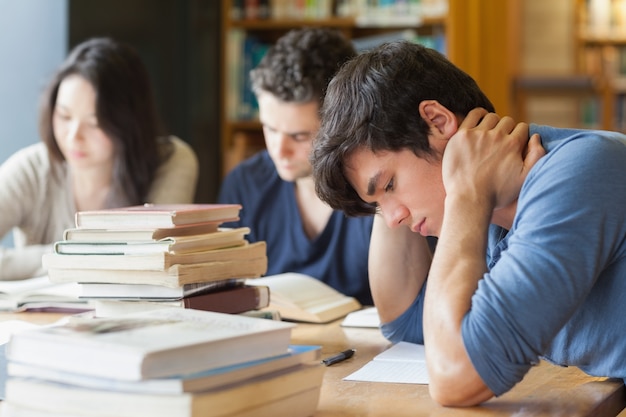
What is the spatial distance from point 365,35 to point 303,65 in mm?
2153

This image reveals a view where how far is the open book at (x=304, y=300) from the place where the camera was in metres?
1.73

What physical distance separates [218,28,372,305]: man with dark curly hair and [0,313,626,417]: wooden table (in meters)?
0.79

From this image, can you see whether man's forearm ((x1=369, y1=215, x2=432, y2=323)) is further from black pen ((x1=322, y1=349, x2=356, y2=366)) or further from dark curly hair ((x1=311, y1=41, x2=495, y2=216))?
dark curly hair ((x1=311, y1=41, x2=495, y2=216))

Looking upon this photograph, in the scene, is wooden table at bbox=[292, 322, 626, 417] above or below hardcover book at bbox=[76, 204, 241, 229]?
below

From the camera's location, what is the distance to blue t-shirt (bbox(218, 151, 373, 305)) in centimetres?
220

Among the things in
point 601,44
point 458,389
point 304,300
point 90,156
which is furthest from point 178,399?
point 601,44

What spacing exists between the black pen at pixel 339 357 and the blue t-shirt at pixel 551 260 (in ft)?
1.03

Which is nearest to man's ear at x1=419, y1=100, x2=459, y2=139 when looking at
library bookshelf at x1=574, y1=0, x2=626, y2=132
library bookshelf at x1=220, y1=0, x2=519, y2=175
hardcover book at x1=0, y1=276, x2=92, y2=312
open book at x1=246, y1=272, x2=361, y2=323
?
open book at x1=246, y1=272, x2=361, y2=323

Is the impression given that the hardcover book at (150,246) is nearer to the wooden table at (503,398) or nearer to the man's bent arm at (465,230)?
the wooden table at (503,398)

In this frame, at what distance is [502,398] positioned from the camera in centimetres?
117

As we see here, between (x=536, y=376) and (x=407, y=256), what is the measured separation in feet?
1.23

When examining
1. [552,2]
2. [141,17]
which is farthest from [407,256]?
[552,2]

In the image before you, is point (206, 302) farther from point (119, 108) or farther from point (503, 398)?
point (119, 108)

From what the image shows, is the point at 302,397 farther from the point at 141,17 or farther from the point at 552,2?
the point at 552,2
